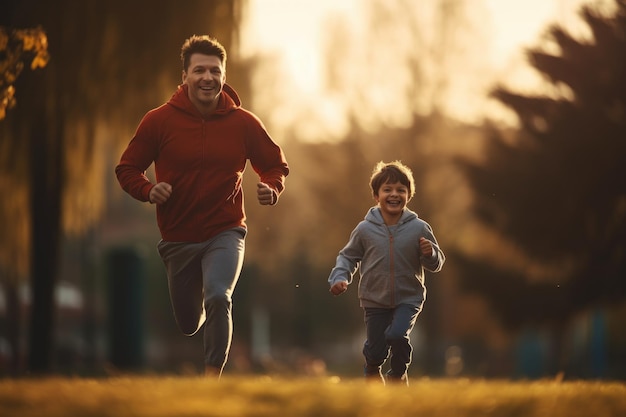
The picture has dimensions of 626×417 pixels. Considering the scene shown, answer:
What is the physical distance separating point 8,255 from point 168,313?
75.3 feet

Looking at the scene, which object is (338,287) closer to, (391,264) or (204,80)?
(391,264)

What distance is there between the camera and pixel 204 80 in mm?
7426

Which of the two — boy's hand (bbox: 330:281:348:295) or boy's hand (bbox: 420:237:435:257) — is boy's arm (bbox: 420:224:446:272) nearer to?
boy's hand (bbox: 420:237:435:257)

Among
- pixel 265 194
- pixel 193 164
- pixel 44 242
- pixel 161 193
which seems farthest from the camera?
pixel 44 242

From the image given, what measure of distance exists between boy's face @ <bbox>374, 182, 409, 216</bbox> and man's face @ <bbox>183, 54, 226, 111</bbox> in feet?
3.90

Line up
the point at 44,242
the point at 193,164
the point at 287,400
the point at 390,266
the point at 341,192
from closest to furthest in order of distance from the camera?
1. the point at 287,400
2. the point at 193,164
3. the point at 390,266
4. the point at 44,242
5. the point at 341,192

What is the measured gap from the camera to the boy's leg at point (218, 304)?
7004mm

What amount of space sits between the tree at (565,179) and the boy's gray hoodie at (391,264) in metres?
14.8

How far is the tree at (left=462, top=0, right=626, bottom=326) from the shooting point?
73.4 feet

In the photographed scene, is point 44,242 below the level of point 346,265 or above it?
above

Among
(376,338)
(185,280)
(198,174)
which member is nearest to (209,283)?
(185,280)

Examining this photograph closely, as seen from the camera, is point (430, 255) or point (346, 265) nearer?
point (430, 255)

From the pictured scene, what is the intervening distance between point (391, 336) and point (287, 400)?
103 inches

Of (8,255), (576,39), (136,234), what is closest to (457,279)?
(576,39)
